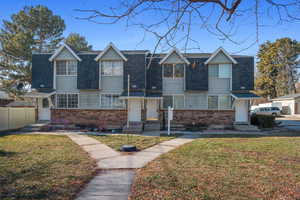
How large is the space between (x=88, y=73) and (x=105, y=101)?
2891 mm

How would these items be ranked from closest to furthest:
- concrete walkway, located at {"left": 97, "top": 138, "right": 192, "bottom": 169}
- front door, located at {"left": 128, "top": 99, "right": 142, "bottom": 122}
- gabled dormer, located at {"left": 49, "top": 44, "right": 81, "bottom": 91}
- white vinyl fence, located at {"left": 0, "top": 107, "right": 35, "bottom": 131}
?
concrete walkway, located at {"left": 97, "top": 138, "right": 192, "bottom": 169} < white vinyl fence, located at {"left": 0, "top": 107, "right": 35, "bottom": 131} < front door, located at {"left": 128, "top": 99, "right": 142, "bottom": 122} < gabled dormer, located at {"left": 49, "top": 44, "right": 81, "bottom": 91}

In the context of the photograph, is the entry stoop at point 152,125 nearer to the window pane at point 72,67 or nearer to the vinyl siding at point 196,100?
the vinyl siding at point 196,100

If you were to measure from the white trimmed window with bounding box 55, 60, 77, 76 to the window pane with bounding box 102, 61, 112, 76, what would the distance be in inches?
102

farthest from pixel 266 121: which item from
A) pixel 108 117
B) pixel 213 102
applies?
pixel 108 117

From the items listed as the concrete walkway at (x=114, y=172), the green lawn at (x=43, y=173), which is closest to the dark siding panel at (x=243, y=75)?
the concrete walkway at (x=114, y=172)

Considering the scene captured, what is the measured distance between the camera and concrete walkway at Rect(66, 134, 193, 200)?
4.18 meters

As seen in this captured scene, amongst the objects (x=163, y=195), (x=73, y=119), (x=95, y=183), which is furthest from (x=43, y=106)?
(x=163, y=195)

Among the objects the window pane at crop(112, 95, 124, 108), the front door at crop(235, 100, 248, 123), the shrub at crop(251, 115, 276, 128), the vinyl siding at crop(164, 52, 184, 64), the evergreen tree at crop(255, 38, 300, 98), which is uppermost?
the evergreen tree at crop(255, 38, 300, 98)

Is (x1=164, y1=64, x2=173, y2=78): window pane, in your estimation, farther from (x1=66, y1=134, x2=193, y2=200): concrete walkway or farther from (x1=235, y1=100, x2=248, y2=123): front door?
(x1=66, y1=134, x2=193, y2=200): concrete walkway

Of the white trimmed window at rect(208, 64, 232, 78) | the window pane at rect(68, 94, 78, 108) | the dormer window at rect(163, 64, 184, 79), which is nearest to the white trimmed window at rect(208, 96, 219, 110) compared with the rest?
the white trimmed window at rect(208, 64, 232, 78)

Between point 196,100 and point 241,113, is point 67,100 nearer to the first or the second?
point 196,100

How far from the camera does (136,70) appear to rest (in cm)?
1752

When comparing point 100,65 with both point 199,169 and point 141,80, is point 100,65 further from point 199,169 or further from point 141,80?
point 199,169

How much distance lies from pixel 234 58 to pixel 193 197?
16.8 m
